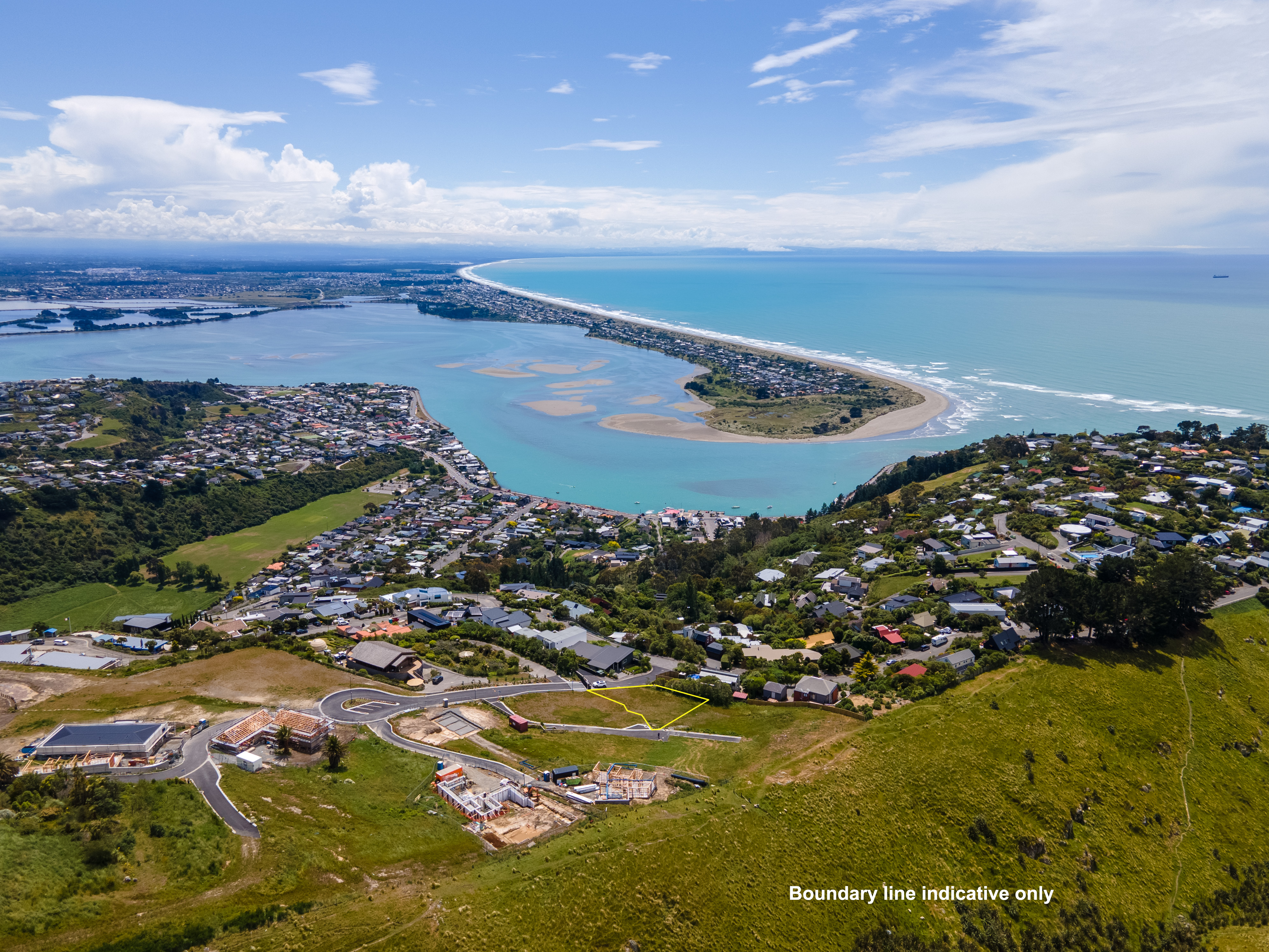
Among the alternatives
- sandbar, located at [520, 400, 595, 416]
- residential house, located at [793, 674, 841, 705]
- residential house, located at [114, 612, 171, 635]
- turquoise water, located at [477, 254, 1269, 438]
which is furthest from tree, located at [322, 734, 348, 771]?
turquoise water, located at [477, 254, 1269, 438]

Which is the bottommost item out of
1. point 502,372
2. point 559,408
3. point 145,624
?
point 145,624

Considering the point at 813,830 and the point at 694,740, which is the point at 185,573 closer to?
the point at 694,740

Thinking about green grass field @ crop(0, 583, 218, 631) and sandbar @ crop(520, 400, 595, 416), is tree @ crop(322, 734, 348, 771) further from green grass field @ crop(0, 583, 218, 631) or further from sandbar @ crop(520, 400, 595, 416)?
sandbar @ crop(520, 400, 595, 416)

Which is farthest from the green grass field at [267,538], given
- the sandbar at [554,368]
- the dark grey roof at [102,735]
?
the sandbar at [554,368]

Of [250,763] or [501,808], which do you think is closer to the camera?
[501,808]

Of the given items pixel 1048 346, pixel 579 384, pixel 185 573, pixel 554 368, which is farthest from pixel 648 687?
pixel 1048 346

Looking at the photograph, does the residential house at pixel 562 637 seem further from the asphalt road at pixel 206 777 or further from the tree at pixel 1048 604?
the tree at pixel 1048 604

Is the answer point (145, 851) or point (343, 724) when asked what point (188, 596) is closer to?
point (343, 724)

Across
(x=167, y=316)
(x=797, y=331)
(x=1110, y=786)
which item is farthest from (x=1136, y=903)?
(x=167, y=316)
